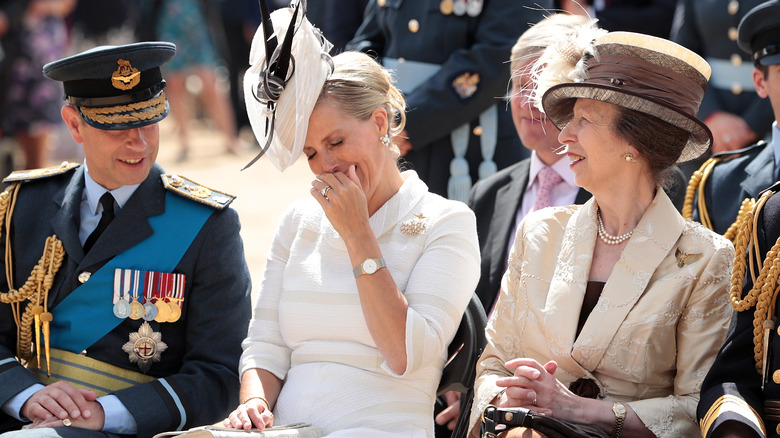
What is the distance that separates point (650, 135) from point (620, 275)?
41cm

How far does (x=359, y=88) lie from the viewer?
134 inches

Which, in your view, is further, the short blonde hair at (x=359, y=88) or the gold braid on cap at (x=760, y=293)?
the short blonde hair at (x=359, y=88)

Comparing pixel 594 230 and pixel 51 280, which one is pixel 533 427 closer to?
pixel 594 230

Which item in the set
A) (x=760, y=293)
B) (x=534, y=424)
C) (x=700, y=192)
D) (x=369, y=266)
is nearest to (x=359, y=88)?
(x=369, y=266)

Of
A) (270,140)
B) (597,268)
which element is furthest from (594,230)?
(270,140)

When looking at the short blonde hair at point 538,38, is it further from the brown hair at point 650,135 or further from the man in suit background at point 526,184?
the brown hair at point 650,135

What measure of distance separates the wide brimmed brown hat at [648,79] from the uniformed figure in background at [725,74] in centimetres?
198

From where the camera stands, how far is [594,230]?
10.5ft

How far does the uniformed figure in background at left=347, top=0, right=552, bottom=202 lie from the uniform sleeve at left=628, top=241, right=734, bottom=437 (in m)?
1.95

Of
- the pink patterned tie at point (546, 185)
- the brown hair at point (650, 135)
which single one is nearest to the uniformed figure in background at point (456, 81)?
the pink patterned tie at point (546, 185)

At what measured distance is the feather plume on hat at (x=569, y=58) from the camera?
319 centimetres

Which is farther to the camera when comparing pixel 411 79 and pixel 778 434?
pixel 411 79

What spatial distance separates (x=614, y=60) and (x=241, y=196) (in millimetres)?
8148

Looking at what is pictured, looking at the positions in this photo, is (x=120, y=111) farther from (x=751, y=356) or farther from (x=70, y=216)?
(x=751, y=356)
